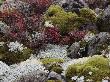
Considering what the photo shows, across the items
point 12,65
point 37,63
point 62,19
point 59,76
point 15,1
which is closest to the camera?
point 59,76

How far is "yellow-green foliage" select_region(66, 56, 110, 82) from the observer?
10.8 meters

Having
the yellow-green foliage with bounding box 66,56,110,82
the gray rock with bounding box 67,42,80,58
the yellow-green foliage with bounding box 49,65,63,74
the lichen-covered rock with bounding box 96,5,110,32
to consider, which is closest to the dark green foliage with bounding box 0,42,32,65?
the gray rock with bounding box 67,42,80,58

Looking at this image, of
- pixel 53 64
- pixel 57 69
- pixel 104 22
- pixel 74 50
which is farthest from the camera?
pixel 104 22

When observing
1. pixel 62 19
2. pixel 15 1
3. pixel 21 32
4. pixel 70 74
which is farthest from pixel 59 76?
pixel 15 1

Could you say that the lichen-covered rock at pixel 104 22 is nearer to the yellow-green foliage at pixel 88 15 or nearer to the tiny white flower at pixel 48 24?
the yellow-green foliage at pixel 88 15

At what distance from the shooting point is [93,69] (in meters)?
11.1

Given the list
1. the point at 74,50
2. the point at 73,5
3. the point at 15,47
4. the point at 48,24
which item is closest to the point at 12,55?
the point at 15,47

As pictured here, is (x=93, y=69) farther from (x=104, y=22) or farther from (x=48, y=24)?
(x=48, y=24)

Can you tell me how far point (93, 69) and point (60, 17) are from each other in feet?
22.1

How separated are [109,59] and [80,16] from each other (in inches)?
239

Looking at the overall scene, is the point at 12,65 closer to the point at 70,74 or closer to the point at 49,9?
the point at 70,74

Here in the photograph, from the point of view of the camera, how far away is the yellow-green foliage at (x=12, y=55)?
14516 mm

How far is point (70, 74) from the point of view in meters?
11.4

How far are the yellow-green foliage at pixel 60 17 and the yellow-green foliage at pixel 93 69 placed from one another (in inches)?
203
